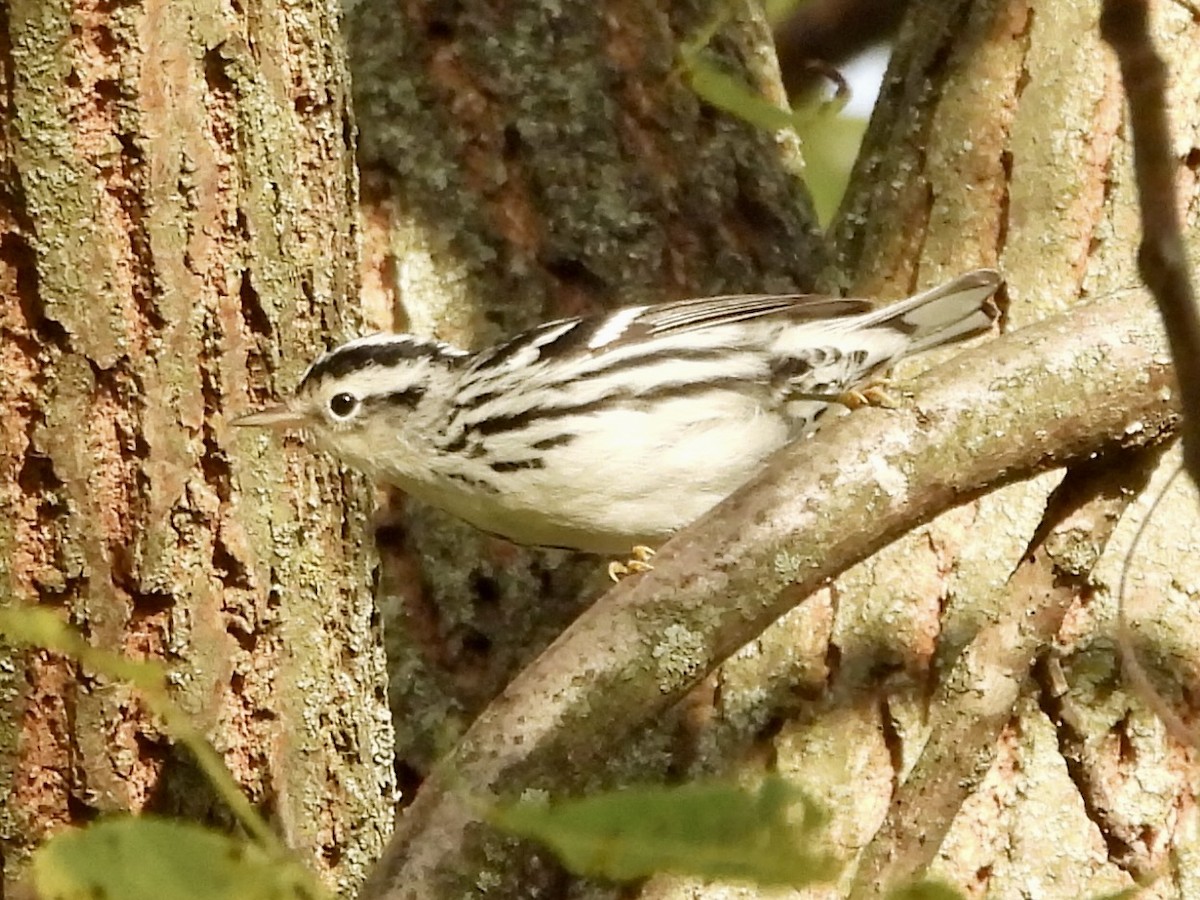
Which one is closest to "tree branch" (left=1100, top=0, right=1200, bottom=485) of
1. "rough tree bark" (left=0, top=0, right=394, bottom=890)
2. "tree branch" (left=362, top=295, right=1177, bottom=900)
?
"tree branch" (left=362, top=295, right=1177, bottom=900)

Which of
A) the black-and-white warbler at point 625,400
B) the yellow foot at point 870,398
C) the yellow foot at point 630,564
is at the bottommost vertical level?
the yellow foot at point 630,564

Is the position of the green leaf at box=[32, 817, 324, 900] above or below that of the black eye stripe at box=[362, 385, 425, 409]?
below

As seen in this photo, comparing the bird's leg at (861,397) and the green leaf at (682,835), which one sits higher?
the bird's leg at (861,397)

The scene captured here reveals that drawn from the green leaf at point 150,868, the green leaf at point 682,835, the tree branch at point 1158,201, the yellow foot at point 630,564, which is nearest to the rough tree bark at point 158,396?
the yellow foot at point 630,564

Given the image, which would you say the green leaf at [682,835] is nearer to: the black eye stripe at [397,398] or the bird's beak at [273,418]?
the bird's beak at [273,418]

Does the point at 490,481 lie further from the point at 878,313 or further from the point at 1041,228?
the point at 1041,228

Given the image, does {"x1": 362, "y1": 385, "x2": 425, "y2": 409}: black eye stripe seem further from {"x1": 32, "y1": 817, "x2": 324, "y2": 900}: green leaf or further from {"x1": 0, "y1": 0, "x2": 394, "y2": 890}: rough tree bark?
{"x1": 32, "y1": 817, "x2": 324, "y2": 900}: green leaf

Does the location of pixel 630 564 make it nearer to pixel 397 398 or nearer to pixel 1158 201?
pixel 397 398

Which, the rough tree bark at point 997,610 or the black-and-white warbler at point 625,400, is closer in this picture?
the rough tree bark at point 997,610
